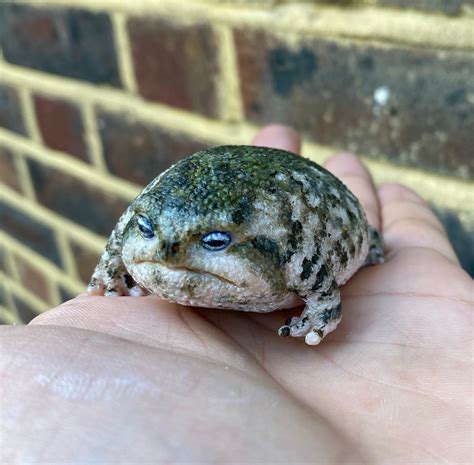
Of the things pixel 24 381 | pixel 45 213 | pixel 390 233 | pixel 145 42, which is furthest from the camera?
pixel 45 213

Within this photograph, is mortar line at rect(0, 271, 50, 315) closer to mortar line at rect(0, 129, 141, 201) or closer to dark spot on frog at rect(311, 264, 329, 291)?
mortar line at rect(0, 129, 141, 201)

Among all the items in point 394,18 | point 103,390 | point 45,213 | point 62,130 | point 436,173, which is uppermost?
point 394,18

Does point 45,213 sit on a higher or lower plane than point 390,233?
lower

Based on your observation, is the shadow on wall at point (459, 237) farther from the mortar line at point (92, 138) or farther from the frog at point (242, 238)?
the mortar line at point (92, 138)

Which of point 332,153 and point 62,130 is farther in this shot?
point 62,130

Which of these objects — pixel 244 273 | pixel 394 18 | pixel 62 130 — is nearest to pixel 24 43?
pixel 62 130

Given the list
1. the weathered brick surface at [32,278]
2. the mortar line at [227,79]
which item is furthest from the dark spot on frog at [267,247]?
the weathered brick surface at [32,278]

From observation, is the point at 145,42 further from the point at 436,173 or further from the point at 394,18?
the point at 436,173

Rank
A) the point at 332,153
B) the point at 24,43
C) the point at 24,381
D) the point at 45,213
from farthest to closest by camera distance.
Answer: the point at 45,213 < the point at 24,43 < the point at 332,153 < the point at 24,381

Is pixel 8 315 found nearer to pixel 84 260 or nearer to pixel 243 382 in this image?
pixel 84 260
